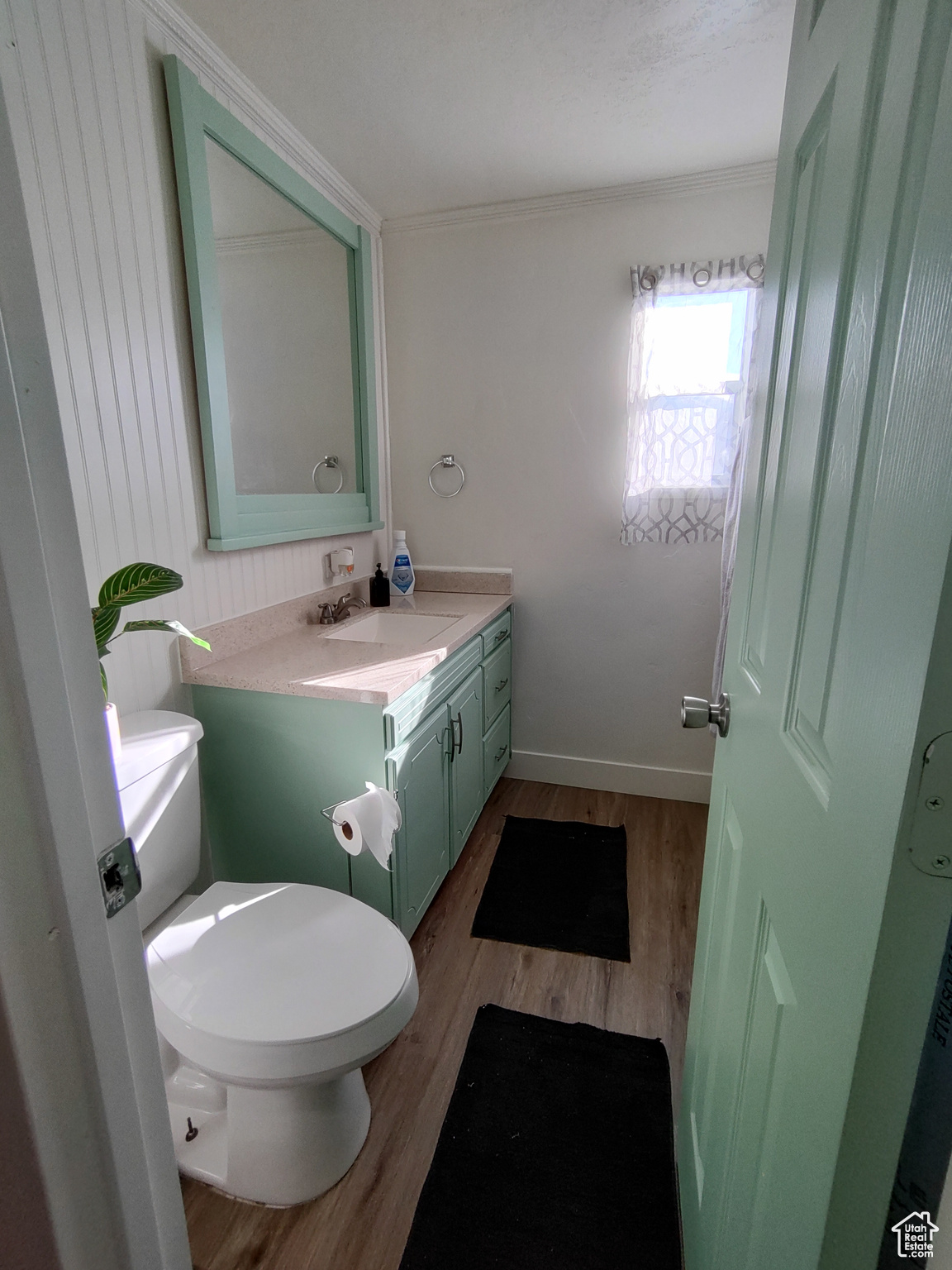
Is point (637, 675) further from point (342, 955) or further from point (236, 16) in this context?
point (236, 16)

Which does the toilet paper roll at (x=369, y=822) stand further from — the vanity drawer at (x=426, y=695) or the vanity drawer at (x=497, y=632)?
the vanity drawer at (x=497, y=632)

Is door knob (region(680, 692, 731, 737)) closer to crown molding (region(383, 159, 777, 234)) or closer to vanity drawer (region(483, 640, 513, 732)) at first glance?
vanity drawer (region(483, 640, 513, 732))

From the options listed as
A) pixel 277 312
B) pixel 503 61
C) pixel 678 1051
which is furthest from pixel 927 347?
pixel 277 312

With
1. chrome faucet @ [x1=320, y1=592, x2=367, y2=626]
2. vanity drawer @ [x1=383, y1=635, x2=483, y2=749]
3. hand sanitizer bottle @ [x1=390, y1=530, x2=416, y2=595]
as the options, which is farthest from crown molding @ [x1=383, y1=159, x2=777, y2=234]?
vanity drawer @ [x1=383, y1=635, x2=483, y2=749]

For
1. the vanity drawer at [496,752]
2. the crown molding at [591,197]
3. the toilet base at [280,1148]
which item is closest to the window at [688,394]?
the crown molding at [591,197]

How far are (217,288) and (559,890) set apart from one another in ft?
6.81

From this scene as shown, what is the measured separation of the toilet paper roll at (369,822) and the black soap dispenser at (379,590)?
3.78 ft

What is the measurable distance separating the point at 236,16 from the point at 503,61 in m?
0.64

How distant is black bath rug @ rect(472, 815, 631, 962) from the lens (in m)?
1.79

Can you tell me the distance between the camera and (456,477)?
2498 mm

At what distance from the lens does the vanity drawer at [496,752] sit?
7.42 ft

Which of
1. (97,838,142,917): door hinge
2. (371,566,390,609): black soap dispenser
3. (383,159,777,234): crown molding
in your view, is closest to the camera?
(97,838,142,917): door hinge

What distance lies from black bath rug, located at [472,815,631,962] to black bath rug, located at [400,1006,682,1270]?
30 cm

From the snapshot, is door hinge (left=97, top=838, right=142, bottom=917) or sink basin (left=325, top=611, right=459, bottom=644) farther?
sink basin (left=325, top=611, right=459, bottom=644)
